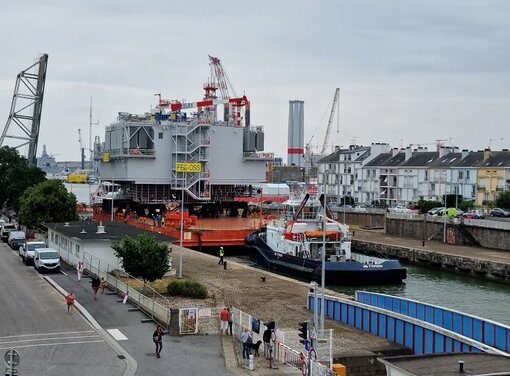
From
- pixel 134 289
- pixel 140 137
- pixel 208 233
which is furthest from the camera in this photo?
pixel 140 137

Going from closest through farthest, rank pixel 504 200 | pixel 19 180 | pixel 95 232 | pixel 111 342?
pixel 111 342
pixel 95 232
pixel 19 180
pixel 504 200

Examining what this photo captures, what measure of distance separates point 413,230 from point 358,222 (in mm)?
17729

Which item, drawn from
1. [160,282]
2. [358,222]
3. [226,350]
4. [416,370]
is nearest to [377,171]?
[358,222]

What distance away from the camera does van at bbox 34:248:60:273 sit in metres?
38.3

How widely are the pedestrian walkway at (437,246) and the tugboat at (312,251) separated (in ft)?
34.1

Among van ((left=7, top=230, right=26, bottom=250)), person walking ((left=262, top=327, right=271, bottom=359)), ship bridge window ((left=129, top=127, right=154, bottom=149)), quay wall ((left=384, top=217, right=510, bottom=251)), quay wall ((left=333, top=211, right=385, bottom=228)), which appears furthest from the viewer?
quay wall ((left=333, top=211, right=385, bottom=228))

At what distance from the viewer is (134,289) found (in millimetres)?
30875

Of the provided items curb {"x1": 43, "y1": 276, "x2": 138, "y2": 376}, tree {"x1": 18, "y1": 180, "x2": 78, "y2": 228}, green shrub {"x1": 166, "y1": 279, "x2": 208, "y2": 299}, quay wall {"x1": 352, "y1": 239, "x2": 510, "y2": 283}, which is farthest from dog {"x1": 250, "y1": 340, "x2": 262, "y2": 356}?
tree {"x1": 18, "y1": 180, "x2": 78, "y2": 228}

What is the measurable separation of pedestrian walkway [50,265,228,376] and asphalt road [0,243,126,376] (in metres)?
0.72

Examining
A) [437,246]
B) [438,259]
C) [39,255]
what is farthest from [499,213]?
[39,255]

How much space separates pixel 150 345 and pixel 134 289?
27.0 ft

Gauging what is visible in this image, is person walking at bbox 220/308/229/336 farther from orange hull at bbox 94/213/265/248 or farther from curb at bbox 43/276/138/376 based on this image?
orange hull at bbox 94/213/265/248

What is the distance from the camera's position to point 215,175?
76.4 metres

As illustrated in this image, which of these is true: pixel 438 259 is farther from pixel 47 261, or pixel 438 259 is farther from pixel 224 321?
pixel 224 321
